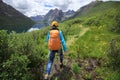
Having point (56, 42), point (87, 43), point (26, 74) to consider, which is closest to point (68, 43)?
point (87, 43)

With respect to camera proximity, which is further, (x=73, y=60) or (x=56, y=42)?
(x=73, y=60)

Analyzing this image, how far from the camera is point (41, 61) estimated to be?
43.0 feet

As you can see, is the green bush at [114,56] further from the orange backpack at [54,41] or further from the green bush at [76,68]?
the orange backpack at [54,41]

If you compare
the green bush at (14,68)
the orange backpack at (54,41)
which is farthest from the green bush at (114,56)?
the green bush at (14,68)

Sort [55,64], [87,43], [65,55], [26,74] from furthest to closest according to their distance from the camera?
[87,43], [65,55], [55,64], [26,74]

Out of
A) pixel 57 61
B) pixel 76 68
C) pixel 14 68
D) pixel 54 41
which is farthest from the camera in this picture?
pixel 57 61

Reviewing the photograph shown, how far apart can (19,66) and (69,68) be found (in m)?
4.39

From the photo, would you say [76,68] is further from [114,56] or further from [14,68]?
[14,68]

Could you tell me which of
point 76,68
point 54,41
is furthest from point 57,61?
point 54,41

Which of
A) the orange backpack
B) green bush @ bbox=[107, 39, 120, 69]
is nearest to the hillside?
green bush @ bbox=[107, 39, 120, 69]

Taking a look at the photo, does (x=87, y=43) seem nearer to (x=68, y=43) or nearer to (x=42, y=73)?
(x=68, y=43)

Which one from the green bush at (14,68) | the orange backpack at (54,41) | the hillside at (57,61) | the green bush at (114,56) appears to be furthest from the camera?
the green bush at (114,56)

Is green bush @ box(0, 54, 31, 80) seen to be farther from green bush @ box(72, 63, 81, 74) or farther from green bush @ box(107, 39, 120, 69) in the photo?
green bush @ box(107, 39, 120, 69)

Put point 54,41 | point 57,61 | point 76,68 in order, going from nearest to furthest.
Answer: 1. point 54,41
2. point 76,68
3. point 57,61
